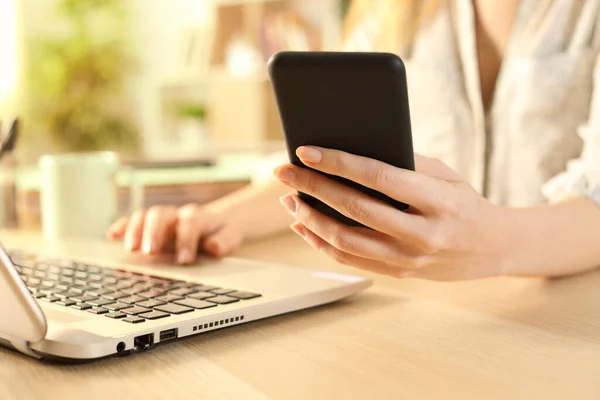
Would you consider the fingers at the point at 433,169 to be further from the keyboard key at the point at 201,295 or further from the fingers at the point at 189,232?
the fingers at the point at 189,232

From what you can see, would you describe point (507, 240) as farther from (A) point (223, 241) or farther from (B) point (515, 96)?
(B) point (515, 96)

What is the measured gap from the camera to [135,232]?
901mm

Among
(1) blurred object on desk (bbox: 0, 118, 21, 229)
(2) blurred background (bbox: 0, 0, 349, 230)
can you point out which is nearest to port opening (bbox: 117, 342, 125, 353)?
(1) blurred object on desk (bbox: 0, 118, 21, 229)

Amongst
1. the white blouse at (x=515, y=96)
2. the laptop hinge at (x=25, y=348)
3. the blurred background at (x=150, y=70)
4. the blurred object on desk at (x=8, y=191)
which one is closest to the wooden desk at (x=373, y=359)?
the laptop hinge at (x=25, y=348)

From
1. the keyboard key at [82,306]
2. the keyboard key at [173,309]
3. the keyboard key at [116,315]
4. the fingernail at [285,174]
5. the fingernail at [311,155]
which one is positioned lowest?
the keyboard key at [82,306]

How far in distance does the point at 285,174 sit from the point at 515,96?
71 cm

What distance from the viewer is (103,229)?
1140mm

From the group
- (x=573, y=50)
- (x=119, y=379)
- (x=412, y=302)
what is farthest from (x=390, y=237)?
(x=573, y=50)

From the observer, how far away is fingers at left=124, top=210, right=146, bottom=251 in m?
0.89

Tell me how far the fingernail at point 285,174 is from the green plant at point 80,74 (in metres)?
4.51

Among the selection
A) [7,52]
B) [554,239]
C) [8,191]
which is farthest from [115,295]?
[7,52]

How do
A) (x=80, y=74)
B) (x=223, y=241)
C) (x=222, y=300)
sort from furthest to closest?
(x=80, y=74)
(x=223, y=241)
(x=222, y=300)

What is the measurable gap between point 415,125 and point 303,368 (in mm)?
898

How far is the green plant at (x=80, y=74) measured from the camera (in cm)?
480
